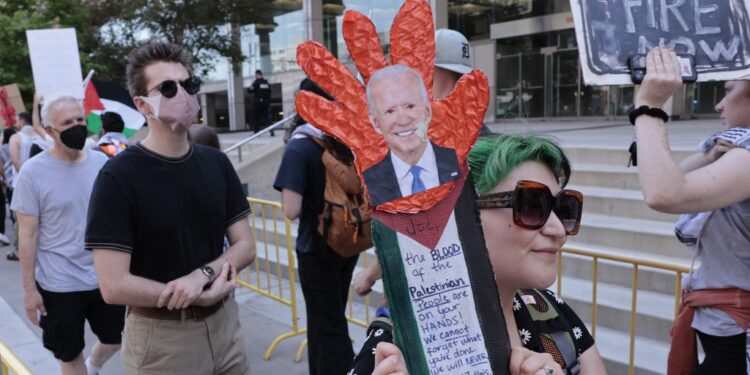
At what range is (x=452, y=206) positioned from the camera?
1.35 metres

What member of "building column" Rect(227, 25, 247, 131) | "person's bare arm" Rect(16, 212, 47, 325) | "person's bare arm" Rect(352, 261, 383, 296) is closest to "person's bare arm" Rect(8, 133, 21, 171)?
"person's bare arm" Rect(16, 212, 47, 325)

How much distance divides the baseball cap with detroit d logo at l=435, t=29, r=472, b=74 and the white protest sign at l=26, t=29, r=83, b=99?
3992 mm

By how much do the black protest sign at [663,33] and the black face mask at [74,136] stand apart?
3019 millimetres

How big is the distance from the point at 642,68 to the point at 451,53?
1.12 metres

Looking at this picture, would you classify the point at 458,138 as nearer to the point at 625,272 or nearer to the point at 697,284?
the point at 697,284

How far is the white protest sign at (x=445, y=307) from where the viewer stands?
1303 mm

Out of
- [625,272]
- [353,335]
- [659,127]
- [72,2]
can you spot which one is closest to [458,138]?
[659,127]

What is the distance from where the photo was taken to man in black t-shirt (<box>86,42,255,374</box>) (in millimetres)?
2311

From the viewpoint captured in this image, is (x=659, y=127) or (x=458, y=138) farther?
(x=659, y=127)

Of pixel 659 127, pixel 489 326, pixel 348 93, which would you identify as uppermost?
pixel 348 93

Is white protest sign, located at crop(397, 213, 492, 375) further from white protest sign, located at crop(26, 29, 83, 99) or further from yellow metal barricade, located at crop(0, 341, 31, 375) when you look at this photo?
white protest sign, located at crop(26, 29, 83, 99)

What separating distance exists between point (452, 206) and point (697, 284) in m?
1.52

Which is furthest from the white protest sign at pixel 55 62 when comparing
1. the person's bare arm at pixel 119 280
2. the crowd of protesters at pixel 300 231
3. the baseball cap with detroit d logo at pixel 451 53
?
the baseball cap with detroit d logo at pixel 451 53

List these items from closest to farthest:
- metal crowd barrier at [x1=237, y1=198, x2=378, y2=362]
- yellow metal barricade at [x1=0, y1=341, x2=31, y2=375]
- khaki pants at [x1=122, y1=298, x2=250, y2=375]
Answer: yellow metal barricade at [x1=0, y1=341, x2=31, y2=375] → khaki pants at [x1=122, y1=298, x2=250, y2=375] → metal crowd barrier at [x1=237, y1=198, x2=378, y2=362]
